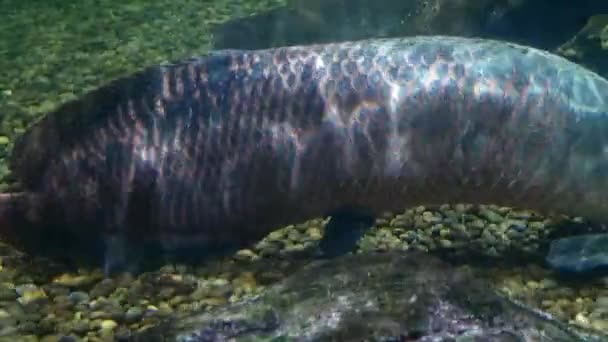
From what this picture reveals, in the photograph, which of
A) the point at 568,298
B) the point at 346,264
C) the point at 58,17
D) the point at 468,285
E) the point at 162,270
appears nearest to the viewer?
the point at 468,285

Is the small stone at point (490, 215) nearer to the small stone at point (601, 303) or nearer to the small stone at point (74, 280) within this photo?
the small stone at point (601, 303)

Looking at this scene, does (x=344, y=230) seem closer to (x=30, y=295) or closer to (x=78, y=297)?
(x=78, y=297)

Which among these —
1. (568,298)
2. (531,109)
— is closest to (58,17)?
(531,109)

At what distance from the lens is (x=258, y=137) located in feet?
13.6

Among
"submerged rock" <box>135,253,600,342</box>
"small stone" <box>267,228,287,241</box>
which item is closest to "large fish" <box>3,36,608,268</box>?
"small stone" <box>267,228,287,241</box>

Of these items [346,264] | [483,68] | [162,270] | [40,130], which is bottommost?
[162,270]

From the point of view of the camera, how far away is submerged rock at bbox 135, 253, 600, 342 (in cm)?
243

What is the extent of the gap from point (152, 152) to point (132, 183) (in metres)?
0.21

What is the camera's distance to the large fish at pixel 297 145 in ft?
13.5

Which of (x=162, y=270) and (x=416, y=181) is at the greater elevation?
(x=416, y=181)

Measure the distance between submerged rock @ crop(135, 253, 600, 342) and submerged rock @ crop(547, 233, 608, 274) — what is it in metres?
1.51

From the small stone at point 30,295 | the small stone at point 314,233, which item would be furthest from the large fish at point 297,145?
the small stone at point 30,295

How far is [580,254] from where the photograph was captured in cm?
411

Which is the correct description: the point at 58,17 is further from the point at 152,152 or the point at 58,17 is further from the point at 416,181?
the point at 416,181
